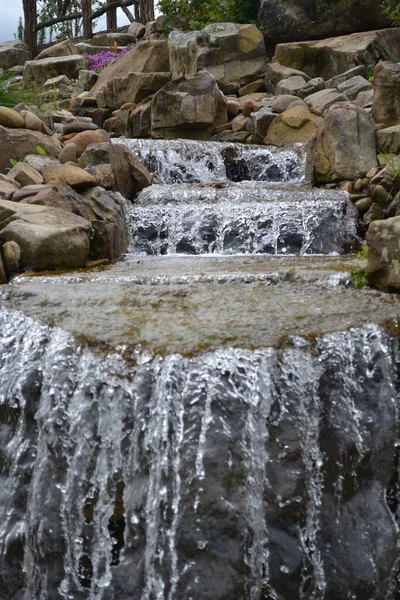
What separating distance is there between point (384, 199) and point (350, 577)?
4139 mm

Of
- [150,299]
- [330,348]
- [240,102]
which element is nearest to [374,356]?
[330,348]

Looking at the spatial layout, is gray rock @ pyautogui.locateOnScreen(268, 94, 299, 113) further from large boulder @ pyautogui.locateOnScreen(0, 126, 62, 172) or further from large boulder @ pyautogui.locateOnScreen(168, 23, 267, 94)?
large boulder @ pyautogui.locateOnScreen(0, 126, 62, 172)

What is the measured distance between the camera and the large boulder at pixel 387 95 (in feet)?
26.0

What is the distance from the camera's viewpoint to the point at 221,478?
3010 millimetres

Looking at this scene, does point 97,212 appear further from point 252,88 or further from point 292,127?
point 252,88

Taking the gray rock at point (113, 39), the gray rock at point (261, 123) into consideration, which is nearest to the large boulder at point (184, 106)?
the gray rock at point (261, 123)

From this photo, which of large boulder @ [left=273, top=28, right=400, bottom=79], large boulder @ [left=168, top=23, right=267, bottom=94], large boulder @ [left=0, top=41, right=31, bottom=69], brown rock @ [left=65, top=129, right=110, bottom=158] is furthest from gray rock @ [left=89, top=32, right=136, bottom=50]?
brown rock @ [left=65, top=129, right=110, bottom=158]

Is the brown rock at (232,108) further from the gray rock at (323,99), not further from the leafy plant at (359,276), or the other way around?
the leafy plant at (359,276)

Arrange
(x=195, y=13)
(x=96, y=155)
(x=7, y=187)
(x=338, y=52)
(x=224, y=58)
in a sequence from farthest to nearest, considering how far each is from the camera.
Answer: (x=195, y=13) → (x=224, y=58) → (x=338, y=52) → (x=96, y=155) → (x=7, y=187)

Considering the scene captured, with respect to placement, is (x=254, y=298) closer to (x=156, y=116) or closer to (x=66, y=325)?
(x=66, y=325)

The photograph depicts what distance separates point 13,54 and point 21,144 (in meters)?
12.2

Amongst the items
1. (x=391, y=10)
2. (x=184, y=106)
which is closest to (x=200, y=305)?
(x=184, y=106)

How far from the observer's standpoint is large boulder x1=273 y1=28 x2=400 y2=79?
11.9 meters

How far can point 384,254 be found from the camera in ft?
13.0
